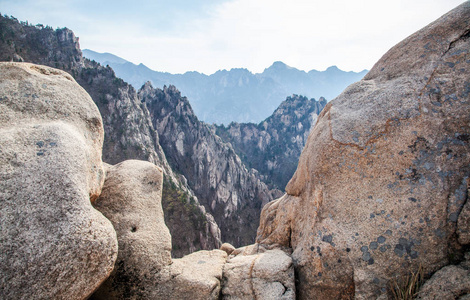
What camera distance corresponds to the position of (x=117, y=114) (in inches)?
3570

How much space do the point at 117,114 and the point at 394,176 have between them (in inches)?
3875

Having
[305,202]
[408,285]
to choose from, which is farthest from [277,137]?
[408,285]

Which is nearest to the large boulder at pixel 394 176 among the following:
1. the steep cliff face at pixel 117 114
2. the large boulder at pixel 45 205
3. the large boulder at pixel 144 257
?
the large boulder at pixel 144 257

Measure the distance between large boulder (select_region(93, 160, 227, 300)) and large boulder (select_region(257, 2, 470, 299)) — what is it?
2501mm

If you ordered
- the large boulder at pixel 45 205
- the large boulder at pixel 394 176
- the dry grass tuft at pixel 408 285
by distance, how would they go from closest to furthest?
the large boulder at pixel 45 205 < the dry grass tuft at pixel 408 285 < the large boulder at pixel 394 176

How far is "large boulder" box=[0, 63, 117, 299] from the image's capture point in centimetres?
370

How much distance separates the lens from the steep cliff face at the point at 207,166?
109 metres

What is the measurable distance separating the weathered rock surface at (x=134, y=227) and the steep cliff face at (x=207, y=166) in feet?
327


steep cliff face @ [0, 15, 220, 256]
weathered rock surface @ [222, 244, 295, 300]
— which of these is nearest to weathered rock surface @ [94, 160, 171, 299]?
weathered rock surface @ [222, 244, 295, 300]

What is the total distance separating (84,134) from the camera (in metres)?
5.92

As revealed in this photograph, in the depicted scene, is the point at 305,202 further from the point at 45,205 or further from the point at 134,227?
the point at 45,205

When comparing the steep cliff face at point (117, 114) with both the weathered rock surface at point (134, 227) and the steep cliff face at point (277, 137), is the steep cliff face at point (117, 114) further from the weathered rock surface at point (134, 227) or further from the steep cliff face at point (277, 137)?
the steep cliff face at point (277, 137)

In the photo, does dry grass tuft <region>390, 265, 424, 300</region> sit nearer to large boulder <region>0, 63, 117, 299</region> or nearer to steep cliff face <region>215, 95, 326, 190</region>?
large boulder <region>0, 63, 117, 299</region>

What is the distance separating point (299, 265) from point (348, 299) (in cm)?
119
